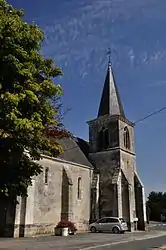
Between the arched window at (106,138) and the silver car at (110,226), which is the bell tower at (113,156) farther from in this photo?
the silver car at (110,226)

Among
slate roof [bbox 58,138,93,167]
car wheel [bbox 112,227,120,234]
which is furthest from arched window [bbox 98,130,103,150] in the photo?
car wheel [bbox 112,227,120,234]

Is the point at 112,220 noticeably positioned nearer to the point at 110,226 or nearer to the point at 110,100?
the point at 110,226

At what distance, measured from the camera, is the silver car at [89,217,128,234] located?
33000 mm

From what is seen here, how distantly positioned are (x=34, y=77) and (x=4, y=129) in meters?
3.53

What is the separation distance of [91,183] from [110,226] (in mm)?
7484

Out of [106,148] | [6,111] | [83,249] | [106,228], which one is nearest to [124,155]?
[106,148]

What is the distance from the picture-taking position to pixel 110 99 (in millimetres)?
45688

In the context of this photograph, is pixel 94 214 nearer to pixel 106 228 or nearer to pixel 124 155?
pixel 106 228

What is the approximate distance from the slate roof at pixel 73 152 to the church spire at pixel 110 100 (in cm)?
607

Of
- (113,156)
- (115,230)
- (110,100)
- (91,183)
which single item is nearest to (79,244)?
(115,230)

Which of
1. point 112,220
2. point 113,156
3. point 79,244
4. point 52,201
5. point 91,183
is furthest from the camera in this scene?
point 113,156

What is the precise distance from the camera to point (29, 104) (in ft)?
53.4

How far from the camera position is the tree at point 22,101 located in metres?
15.3

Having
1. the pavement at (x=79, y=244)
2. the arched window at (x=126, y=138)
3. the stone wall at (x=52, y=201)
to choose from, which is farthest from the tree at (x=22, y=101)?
the arched window at (x=126, y=138)
